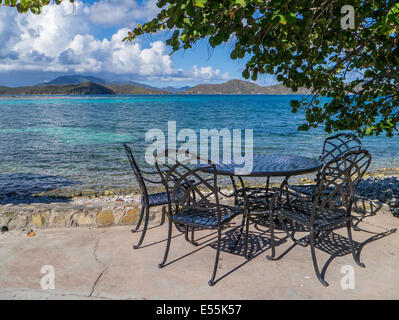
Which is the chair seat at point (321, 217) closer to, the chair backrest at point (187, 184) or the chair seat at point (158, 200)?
the chair backrest at point (187, 184)

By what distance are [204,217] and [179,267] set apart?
0.51 metres

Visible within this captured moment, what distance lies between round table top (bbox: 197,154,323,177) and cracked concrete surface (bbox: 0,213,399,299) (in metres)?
0.81

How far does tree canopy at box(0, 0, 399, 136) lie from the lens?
2.21 metres

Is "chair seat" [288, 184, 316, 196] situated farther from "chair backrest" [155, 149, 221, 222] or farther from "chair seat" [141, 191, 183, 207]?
"chair seat" [141, 191, 183, 207]

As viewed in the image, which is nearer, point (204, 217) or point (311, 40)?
point (204, 217)

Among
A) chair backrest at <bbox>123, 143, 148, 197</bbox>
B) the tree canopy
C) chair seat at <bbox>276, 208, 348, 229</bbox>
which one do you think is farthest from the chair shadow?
the tree canopy

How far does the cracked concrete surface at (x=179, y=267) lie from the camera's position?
2514mm

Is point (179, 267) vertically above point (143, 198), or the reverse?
point (143, 198)

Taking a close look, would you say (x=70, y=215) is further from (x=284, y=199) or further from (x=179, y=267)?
(x=284, y=199)

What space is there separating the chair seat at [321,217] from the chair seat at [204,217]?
0.48 metres

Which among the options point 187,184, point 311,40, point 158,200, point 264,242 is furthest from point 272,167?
point 311,40

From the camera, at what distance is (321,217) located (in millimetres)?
3012

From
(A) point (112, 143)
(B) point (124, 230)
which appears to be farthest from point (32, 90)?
(B) point (124, 230)
